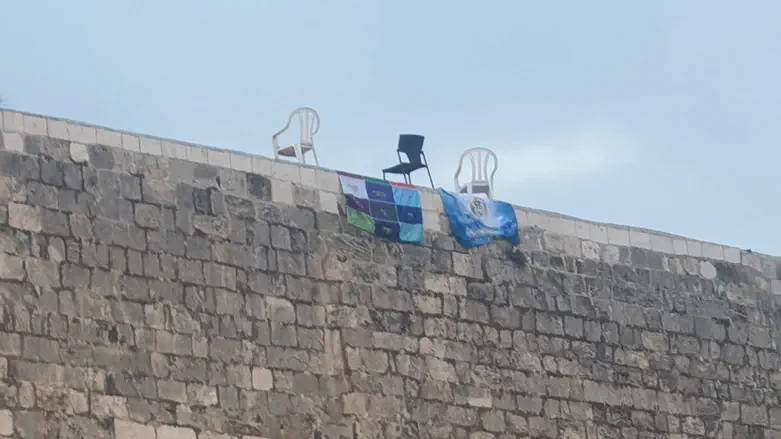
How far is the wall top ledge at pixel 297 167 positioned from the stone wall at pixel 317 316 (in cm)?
2

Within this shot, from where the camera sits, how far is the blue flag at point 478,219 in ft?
60.7

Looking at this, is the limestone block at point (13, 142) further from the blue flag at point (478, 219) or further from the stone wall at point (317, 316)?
the blue flag at point (478, 219)

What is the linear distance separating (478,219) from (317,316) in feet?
7.36

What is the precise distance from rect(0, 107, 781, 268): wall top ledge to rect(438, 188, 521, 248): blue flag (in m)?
0.15

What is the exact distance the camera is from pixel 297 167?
17.5m

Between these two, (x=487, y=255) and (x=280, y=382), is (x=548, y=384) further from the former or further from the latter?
(x=280, y=382)

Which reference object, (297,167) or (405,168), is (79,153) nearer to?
(297,167)

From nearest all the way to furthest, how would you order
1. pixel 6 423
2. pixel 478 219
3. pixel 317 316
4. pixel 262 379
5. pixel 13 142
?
pixel 6 423 → pixel 13 142 → pixel 262 379 → pixel 317 316 → pixel 478 219

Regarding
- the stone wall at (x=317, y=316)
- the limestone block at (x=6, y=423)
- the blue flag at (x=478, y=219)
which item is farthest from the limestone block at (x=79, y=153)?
the blue flag at (x=478, y=219)

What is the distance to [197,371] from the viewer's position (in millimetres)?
16250

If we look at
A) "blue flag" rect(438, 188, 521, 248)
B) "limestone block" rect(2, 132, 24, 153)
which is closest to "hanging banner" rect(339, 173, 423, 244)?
"blue flag" rect(438, 188, 521, 248)

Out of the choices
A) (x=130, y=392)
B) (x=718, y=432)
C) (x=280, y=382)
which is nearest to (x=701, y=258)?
(x=718, y=432)

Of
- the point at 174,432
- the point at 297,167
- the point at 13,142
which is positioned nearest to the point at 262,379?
the point at 174,432

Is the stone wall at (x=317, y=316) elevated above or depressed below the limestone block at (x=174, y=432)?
above
